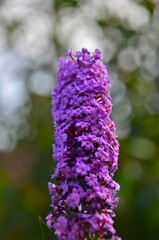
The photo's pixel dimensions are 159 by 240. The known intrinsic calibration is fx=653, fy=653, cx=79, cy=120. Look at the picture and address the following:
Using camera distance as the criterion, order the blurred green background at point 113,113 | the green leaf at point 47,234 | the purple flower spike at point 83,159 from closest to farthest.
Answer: the purple flower spike at point 83,159
the green leaf at point 47,234
the blurred green background at point 113,113

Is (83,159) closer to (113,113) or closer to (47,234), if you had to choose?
(47,234)

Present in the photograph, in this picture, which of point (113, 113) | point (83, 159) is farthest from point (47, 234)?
point (113, 113)

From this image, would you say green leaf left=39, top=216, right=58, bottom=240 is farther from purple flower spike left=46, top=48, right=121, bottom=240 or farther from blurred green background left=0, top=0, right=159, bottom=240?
blurred green background left=0, top=0, right=159, bottom=240

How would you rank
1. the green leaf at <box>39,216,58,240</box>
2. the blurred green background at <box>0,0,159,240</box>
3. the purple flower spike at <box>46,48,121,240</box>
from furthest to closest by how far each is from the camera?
the blurred green background at <box>0,0,159,240</box> → the green leaf at <box>39,216,58,240</box> → the purple flower spike at <box>46,48,121,240</box>

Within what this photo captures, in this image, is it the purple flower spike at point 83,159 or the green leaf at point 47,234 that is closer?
the purple flower spike at point 83,159

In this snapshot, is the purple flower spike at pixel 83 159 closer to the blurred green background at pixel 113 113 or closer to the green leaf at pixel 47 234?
the green leaf at pixel 47 234

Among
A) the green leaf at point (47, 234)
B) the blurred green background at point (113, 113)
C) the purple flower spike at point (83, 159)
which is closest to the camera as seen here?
the purple flower spike at point (83, 159)

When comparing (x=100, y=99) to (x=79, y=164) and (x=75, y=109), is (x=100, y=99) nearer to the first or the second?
(x=75, y=109)

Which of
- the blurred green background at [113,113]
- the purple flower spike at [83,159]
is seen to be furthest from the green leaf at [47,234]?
the blurred green background at [113,113]

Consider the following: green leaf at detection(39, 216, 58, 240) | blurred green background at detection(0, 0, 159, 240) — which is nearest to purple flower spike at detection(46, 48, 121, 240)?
green leaf at detection(39, 216, 58, 240)
